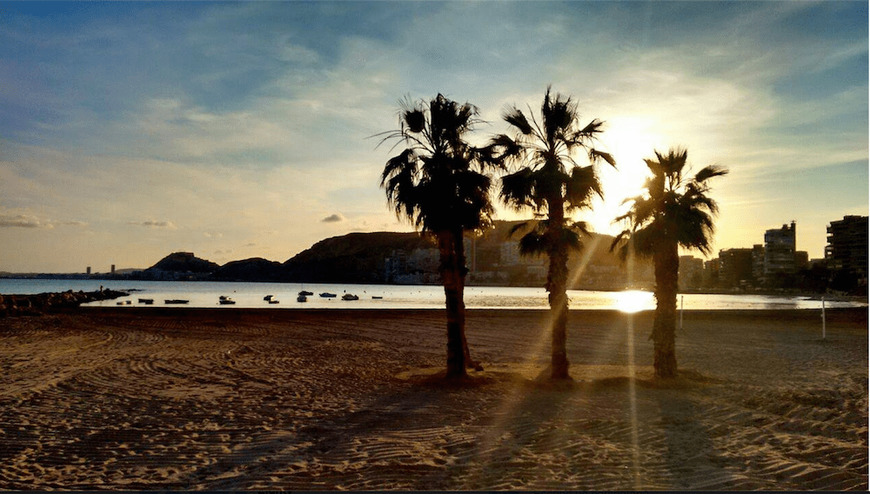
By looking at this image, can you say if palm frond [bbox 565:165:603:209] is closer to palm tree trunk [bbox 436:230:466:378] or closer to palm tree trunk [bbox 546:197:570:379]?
palm tree trunk [bbox 546:197:570:379]

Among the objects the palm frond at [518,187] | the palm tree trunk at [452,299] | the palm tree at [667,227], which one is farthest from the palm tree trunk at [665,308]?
the palm tree trunk at [452,299]

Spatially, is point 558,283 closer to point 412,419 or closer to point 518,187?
point 518,187

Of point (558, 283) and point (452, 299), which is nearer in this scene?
point (558, 283)

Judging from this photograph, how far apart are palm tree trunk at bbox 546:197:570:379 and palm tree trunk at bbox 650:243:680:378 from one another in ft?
8.32

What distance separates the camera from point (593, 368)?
64.0 feet

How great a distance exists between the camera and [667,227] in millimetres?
15750

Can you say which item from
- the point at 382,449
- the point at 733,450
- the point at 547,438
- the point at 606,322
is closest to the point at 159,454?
the point at 382,449

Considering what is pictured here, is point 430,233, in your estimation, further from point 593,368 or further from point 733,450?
point 733,450

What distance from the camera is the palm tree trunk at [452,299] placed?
16266mm

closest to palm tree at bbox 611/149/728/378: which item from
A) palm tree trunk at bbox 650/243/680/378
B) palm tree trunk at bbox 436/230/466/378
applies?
palm tree trunk at bbox 650/243/680/378

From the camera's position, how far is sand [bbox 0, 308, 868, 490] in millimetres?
7988

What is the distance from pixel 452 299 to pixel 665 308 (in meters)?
5.90

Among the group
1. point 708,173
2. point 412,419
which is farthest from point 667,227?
point 412,419

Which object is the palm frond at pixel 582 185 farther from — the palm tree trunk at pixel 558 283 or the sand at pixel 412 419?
the sand at pixel 412 419
